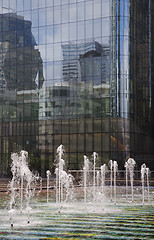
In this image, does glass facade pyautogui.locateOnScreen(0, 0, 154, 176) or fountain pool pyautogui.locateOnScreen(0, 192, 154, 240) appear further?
glass facade pyautogui.locateOnScreen(0, 0, 154, 176)

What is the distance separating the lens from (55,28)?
4884 cm

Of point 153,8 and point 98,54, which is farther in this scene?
point 153,8

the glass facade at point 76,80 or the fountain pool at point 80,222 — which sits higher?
the glass facade at point 76,80

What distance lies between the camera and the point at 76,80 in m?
46.7

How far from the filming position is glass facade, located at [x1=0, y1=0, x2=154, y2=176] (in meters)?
45.4

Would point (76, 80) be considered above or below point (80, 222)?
above

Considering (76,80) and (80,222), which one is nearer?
(80,222)

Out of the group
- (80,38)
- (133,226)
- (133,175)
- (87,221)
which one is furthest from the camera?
(80,38)

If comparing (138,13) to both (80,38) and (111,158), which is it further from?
(111,158)

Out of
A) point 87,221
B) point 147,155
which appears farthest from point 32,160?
point 87,221

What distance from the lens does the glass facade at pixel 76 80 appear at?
45375mm

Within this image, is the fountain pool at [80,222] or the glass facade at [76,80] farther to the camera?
the glass facade at [76,80]

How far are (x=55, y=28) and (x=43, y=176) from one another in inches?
648

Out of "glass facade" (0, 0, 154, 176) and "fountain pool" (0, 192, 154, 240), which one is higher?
"glass facade" (0, 0, 154, 176)
